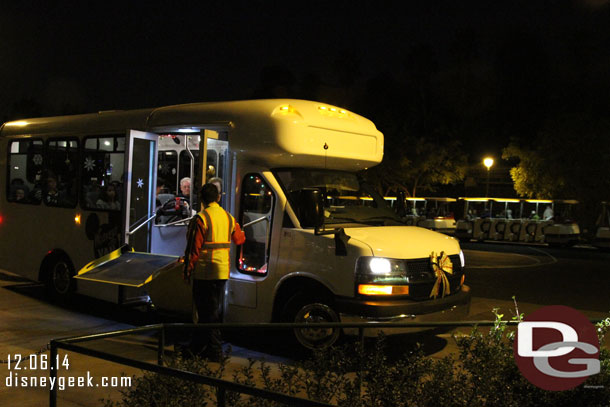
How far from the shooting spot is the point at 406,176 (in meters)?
41.6

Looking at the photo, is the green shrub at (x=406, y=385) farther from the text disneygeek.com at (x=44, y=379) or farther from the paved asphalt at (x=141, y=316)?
the paved asphalt at (x=141, y=316)

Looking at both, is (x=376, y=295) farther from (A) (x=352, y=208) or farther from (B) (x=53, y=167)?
(B) (x=53, y=167)

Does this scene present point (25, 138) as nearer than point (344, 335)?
No

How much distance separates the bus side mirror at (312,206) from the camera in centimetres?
655

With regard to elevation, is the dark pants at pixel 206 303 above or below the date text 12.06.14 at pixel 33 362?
above

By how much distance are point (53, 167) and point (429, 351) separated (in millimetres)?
6291

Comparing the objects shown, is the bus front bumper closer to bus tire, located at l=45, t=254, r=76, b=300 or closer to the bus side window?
the bus side window

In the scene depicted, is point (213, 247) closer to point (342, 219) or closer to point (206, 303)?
point (206, 303)

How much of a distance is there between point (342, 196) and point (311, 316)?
1.68 meters

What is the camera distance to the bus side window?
23.8ft

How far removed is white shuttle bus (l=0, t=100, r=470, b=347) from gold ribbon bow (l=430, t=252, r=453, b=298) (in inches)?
A: 0.9

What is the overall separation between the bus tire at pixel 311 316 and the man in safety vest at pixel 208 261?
2.66ft

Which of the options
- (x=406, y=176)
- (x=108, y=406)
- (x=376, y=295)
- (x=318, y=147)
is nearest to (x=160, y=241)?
(x=318, y=147)

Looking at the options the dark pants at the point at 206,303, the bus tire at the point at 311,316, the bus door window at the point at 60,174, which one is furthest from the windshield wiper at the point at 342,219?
the bus door window at the point at 60,174
